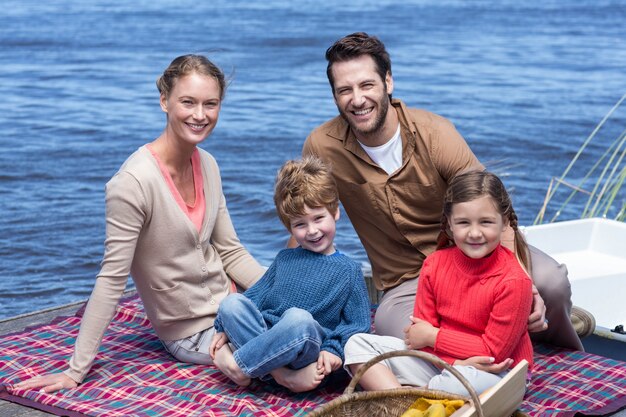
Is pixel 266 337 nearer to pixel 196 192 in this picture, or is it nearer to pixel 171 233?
pixel 171 233

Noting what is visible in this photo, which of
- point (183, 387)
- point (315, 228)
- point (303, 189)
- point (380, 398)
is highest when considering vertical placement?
point (303, 189)

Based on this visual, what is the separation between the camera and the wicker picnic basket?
9.54 feet

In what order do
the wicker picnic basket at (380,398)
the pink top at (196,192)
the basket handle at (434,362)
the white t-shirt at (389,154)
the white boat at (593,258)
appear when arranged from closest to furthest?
the basket handle at (434,362) → the wicker picnic basket at (380,398) → the pink top at (196,192) → the white t-shirt at (389,154) → the white boat at (593,258)

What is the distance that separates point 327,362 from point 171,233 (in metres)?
0.67

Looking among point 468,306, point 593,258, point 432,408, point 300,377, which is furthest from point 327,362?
point 593,258

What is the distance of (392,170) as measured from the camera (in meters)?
3.81

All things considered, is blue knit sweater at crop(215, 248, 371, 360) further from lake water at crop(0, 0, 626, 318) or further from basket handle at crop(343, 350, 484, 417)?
lake water at crop(0, 0, 626, 318)

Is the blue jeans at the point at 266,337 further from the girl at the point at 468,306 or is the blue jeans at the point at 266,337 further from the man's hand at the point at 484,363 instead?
the man's hand at the point at 484,363

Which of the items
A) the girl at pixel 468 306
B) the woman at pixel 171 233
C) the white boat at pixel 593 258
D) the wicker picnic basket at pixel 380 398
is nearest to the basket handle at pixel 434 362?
the wicker picnic basket at pixel 380 398

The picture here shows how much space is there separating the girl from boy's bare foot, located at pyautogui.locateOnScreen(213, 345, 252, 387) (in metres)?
0.34

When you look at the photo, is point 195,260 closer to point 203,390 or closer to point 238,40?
point 203,390

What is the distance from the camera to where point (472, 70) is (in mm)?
15898

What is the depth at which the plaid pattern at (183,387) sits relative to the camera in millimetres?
3362

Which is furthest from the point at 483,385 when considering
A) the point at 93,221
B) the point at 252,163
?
the point at 252,163
